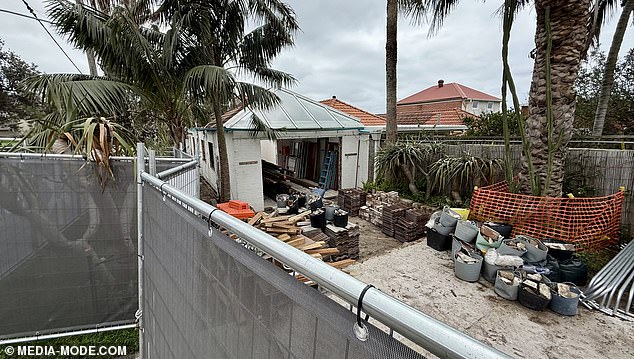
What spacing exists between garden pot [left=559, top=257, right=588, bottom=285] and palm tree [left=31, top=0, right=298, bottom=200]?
6444mm

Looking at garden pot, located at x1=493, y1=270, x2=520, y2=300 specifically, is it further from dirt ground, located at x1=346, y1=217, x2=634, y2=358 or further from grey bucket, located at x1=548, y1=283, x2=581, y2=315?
grey bucket, located at x1=548, y1=283, x2=581, y2=315

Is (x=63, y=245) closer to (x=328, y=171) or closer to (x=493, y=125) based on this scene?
(x=328, y=171)

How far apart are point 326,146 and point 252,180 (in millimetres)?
4772

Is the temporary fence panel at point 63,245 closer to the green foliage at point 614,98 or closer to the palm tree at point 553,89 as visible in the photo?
the palm tree at point 553,89

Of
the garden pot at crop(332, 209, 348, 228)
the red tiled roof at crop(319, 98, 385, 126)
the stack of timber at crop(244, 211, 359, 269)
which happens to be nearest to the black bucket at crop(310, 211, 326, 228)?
the stack of timber at crop(244, 211, 359, 269)

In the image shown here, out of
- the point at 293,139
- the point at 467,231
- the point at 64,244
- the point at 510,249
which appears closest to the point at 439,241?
the point at 467,231

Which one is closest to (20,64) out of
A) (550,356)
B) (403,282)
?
(403,282)

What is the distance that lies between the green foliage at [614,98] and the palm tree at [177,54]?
10.7 m

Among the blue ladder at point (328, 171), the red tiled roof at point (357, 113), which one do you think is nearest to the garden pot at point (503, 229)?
the blue ladder at point (328, 171)

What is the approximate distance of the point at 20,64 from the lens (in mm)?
19453

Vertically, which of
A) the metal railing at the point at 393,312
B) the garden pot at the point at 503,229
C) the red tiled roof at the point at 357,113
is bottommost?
the garden pot at the point at 503,229

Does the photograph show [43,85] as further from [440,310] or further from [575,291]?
[575,291]

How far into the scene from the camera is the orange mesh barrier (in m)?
4.54

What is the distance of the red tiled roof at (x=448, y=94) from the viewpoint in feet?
97.1
